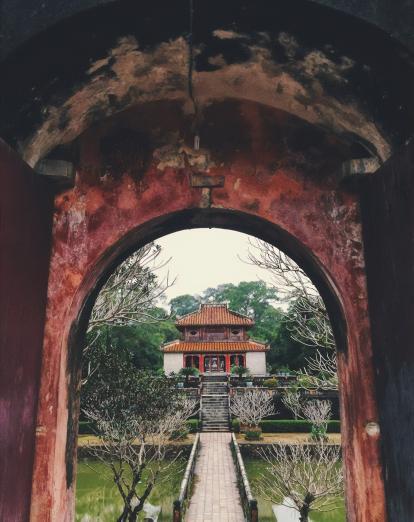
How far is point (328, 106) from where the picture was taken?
305 centimetres

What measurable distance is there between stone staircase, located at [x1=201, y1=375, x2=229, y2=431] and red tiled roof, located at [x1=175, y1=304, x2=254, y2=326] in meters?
6.04

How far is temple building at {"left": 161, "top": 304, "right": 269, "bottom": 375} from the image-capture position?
114 ft

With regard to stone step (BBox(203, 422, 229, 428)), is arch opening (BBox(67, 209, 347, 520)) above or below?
above

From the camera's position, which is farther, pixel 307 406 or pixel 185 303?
pixel 185 303

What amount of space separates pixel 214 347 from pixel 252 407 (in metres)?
13.9

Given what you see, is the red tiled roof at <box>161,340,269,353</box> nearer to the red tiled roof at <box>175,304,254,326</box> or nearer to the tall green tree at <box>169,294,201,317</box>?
the red tiled roof at <box>175,304,254,326</box>

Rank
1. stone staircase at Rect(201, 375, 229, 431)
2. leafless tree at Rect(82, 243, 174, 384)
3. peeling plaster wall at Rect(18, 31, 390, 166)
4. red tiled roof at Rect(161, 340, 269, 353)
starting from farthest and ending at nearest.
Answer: red tiled roof at Rect(161, 340, 269, 353), stone staircase at Rect(201, 375, 229, 431), leafless tree at Rect(82, 243, 174, 384), peeling plaster wall at Rect(18, 31, 390, 166)

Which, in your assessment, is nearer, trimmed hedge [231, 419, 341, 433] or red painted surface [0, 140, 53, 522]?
red painted surface [0, 140, 53, 522]

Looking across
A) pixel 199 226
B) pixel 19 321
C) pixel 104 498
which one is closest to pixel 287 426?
pixel 104 498

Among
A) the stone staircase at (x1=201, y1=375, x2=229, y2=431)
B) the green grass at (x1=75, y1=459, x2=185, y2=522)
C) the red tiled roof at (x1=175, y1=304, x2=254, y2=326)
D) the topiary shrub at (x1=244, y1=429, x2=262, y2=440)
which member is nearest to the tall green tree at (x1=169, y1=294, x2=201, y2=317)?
the red tiled roof at (x1=175, y1=304, x2=254, y2=326)

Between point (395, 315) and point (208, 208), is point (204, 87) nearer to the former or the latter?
point (208, 208)

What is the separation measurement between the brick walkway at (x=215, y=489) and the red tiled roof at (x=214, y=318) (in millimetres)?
16308

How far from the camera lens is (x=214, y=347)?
115 feet

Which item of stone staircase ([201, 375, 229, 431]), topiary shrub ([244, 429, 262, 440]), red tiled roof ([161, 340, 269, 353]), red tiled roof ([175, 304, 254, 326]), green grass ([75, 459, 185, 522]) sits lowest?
green grass ([75, 459, 185, 522])
